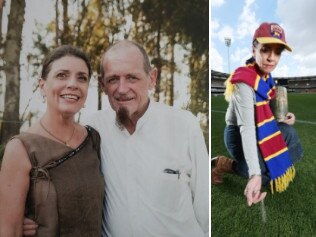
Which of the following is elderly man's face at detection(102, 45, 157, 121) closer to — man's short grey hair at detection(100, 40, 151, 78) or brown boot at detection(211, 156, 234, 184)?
man's short grey hair at detection(100, 40, 151, 78)

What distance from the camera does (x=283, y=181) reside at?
9.91 feet

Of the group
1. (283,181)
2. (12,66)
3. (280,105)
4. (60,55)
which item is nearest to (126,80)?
(60,55)

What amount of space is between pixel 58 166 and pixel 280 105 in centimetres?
166

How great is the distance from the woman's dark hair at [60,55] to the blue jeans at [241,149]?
114 cm

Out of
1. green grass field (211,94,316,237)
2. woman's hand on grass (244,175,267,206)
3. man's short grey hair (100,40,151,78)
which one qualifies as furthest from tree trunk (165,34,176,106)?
woman's hand on grass (244,175,267,206)

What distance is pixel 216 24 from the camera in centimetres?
308

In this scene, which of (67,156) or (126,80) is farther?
(126,80)

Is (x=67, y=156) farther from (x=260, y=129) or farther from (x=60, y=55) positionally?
(x=260, y=129)

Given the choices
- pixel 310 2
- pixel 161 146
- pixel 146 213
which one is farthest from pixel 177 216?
pixel 310 2

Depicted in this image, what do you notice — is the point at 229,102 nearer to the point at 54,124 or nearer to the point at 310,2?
the point at 310,2

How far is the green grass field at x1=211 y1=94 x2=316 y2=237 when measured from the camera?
114 inches

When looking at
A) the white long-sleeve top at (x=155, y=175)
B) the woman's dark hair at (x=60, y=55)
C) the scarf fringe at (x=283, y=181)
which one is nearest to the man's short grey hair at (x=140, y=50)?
the woman's dark hair at (x=60, y=55)

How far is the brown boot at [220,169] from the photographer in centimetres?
302

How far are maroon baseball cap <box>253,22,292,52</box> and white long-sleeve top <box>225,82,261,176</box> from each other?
0.36 m
